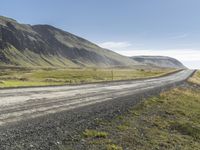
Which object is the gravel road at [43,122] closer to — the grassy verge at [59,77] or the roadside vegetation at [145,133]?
the roadside vegetation at [145,133]

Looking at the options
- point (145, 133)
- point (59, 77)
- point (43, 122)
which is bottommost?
point (59, 77)

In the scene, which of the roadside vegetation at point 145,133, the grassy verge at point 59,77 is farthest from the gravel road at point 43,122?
the grassy verge at point 59,77

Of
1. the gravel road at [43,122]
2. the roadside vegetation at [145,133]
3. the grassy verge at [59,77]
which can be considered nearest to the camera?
the gravel road at [43,122]

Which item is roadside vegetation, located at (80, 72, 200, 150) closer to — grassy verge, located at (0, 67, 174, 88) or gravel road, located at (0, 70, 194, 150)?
gravel road, located at (0, 70, 194, 150)

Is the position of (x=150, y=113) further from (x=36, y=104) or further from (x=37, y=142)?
(x=37, y=142)

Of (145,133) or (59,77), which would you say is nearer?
(145,133)

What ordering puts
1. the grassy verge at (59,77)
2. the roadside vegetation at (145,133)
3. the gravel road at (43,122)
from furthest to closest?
the grassy verge at (59,77), the roadside vegetation at (145,133), the gravel road at (43,122)

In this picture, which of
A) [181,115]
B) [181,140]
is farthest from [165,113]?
[181,140]

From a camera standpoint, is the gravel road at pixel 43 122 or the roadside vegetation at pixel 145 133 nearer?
the gravel road at pixel 43 122

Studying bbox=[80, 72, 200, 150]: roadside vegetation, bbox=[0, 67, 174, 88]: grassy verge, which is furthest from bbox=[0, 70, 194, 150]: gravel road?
bbox=[0, 67, 174, 88]: grassy verge

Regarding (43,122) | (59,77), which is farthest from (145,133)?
(59,77)

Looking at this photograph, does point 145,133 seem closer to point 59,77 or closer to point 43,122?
point 43,122

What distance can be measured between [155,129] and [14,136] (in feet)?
22.4

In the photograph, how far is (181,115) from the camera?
19.3 metres
